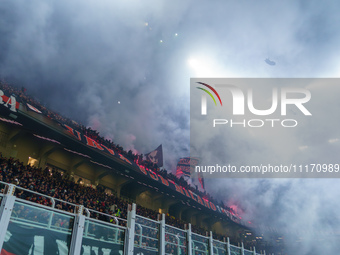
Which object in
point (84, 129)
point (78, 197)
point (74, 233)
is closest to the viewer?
point (74, 233)

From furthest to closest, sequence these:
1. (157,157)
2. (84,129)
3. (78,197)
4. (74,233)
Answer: (157,157) → (84,129) → (78,197) → (74,233)

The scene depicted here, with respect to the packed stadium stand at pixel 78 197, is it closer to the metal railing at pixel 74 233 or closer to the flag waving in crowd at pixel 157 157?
the metal railing at pixel 74 233

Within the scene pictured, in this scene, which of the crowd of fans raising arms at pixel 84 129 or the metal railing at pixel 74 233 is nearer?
the metal railing at pixel 74 233

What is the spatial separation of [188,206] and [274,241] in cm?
3845

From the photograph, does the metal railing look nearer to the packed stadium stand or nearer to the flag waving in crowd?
the packed stadium stand

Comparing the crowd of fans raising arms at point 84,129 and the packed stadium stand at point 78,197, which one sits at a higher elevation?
the crowd of fans raising arms at point 84,129

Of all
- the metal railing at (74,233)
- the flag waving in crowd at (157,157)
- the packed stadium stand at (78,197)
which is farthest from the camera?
the flag waving in crowd at (157,157)

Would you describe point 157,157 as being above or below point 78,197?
above

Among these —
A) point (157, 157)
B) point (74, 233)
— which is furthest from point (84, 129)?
point (74, 233)

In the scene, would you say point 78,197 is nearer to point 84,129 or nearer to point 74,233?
point 84,129

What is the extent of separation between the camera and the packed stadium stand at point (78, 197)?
25.3 ft

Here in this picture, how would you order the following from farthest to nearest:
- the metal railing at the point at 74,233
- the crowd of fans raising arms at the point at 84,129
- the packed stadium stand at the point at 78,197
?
the crowd of fans raising arms at the point at 84,129
the packed stadium stand at the point at 78,197
the metal railing at the point at 74,233

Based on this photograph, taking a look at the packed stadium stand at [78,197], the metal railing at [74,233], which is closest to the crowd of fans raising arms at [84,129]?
the packed stadium stand at [78,197]

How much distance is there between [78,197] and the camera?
2114 centimetres
